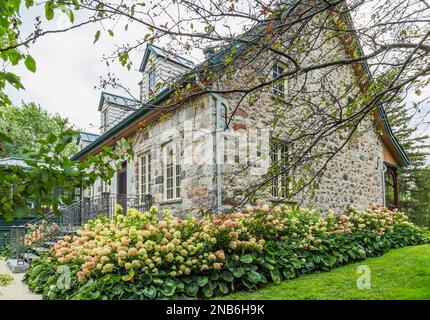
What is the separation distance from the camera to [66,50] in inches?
135

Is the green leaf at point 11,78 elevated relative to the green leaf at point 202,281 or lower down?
elevated

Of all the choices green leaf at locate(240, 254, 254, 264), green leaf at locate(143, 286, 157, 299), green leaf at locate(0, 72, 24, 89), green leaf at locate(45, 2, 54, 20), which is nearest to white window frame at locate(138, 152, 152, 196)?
green leaf at locate(240, 254, 254, 264)

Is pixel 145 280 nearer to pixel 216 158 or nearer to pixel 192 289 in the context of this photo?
pixel 192 289

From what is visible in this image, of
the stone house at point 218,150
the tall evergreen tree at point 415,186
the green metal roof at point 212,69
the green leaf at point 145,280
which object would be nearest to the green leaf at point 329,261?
the stone house at point 218,150

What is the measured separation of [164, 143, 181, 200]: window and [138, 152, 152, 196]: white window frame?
102 cm

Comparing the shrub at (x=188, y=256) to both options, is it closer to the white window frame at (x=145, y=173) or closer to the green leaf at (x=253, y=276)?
the green leaf at (x=253, y=276)

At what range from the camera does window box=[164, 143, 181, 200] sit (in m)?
7.93

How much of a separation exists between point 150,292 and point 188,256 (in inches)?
37.1

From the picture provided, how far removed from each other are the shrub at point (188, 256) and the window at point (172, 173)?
1.90 meters

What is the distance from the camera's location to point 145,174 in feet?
31.1

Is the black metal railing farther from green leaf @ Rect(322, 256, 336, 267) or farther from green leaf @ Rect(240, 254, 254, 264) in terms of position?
green leaf @ Rect(322, 256, 336, 267)

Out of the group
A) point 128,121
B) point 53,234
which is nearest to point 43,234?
point 53,234

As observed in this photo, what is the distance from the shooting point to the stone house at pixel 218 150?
6016mm
